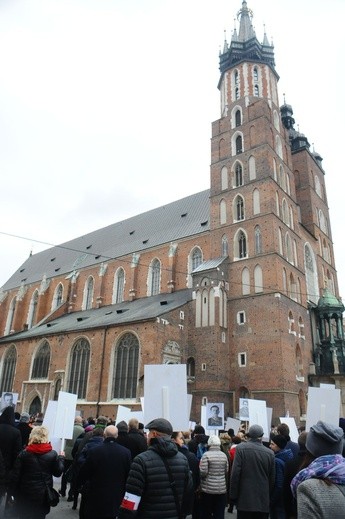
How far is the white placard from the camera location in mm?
8078

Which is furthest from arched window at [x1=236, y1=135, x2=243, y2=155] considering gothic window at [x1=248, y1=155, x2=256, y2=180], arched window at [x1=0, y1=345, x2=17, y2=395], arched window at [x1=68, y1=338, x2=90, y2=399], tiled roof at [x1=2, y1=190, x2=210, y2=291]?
arched window at [x1=0, y1=345, x2=17, y2=395]

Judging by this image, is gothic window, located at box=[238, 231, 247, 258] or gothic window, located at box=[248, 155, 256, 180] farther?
gothic window, located at box=[248, 155, 256, 180]

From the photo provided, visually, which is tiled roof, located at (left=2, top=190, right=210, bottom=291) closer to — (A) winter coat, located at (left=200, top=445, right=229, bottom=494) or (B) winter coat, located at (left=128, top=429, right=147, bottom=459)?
(B) winter coat, located at (left=128, top=429, right=147, bottom=459)

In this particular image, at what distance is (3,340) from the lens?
34.0 metres

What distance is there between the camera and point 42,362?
29766 mm

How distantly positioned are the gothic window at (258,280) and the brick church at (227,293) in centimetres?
9

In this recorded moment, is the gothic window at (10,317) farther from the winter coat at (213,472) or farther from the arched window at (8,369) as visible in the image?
the winter coat at (213,472)

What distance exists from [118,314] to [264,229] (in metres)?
11.8

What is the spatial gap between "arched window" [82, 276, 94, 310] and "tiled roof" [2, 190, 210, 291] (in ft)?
5.94

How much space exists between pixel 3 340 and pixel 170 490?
34.0 m

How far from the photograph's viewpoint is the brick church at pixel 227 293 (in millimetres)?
24109

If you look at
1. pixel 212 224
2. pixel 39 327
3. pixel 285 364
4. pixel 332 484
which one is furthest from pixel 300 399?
pixel 332 484

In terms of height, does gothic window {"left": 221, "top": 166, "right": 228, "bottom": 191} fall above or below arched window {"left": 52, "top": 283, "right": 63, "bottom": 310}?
above

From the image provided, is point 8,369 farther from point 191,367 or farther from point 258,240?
point 258,240
